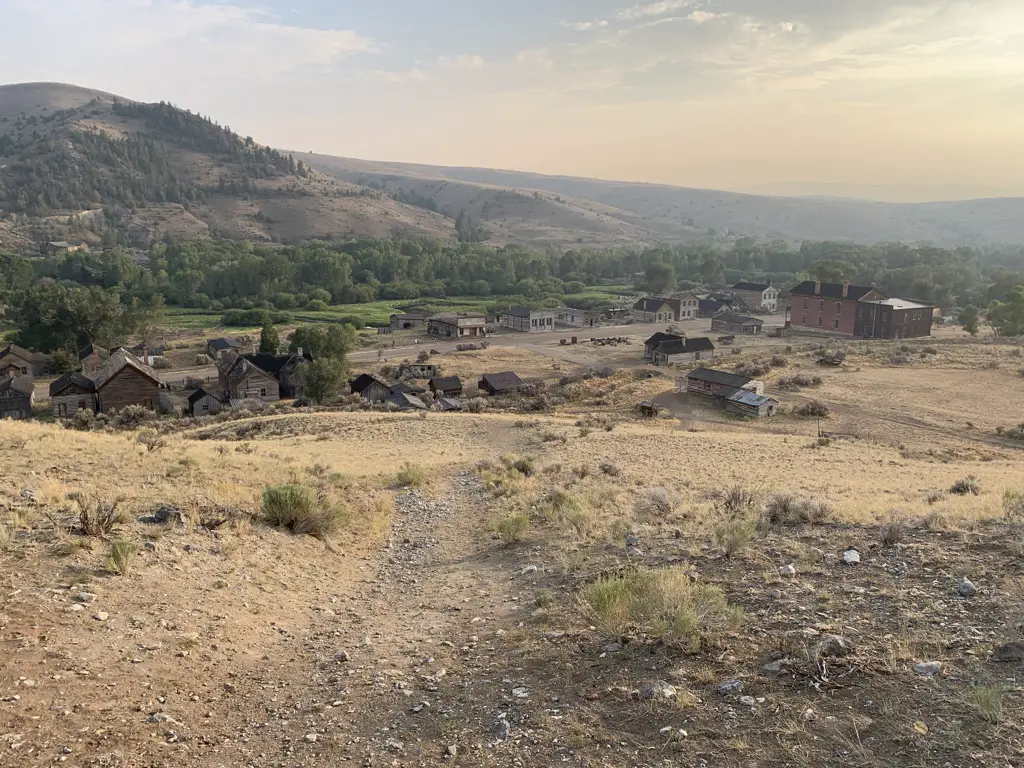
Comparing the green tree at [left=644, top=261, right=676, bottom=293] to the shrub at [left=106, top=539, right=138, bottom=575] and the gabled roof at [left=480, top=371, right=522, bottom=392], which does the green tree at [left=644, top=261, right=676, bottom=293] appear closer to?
the gabled roof at [left=480, top=371, right=522, bottom=392]

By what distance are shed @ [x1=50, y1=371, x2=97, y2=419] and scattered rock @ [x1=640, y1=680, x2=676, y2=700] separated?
51394 millimetres

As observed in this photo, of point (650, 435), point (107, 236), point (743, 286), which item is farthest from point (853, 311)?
point (107, 236)

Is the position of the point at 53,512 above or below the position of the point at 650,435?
above

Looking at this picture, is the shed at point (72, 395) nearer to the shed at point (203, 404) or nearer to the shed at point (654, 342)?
the shed at point (203, 404)

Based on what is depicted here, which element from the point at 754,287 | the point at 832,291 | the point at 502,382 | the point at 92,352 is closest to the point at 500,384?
the point at 502,382

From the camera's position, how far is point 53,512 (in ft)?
39.3

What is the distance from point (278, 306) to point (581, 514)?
10310 centimetres

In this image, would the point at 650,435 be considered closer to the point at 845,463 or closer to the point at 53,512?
the point at 845,463

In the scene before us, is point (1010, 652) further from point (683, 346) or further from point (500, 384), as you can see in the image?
point (683, 346)

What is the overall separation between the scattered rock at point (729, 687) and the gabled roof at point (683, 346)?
63245 mm

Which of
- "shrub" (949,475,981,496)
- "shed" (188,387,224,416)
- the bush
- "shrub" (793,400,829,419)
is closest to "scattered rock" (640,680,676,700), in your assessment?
the bush

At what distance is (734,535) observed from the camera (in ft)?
38.1

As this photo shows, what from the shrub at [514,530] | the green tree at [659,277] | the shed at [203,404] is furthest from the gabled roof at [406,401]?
the green tree at [659,277]

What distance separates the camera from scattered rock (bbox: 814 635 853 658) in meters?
7.34
